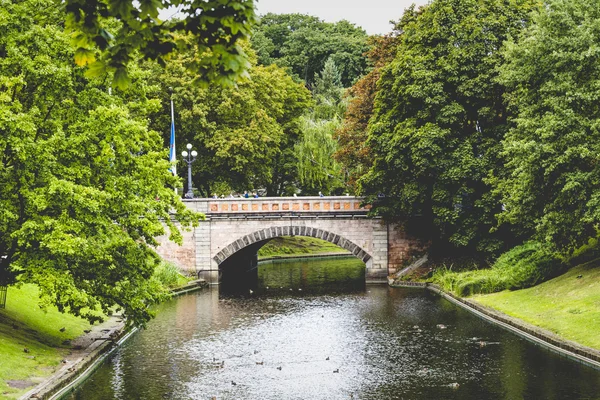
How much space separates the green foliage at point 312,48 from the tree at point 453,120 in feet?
181

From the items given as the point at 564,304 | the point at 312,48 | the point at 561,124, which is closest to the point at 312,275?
the point at 564,304

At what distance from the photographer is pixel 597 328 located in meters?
24.9

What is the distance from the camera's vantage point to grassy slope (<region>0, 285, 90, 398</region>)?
20141 millimetres

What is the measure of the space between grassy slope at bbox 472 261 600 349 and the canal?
1371 mm

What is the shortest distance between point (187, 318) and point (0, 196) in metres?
13.6

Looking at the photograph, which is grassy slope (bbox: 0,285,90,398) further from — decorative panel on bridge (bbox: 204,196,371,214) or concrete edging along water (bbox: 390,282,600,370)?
decorative panel on bridge (bbox: 204,196,371,214)

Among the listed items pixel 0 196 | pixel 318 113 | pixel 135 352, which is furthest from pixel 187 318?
pixel 318 113

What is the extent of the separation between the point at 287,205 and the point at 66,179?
26083 mm

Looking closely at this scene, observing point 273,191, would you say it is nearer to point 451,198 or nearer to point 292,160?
point 292,160

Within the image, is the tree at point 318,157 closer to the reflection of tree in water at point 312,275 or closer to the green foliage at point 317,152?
the green foliage at point 317,152

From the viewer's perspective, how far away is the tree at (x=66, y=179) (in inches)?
845

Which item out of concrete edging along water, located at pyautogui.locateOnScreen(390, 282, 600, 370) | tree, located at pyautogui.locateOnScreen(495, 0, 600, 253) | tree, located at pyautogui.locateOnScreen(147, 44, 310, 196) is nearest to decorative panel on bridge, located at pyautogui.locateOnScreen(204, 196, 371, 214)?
tree, located at pyautogui.locateOnScreen(147, 44, 310, 196)

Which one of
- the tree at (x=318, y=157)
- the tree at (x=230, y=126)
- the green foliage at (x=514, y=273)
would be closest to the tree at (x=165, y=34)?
the green foliage at (x=514, y=273)

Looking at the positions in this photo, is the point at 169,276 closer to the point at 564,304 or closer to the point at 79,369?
the point at 79,369
